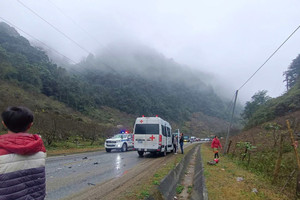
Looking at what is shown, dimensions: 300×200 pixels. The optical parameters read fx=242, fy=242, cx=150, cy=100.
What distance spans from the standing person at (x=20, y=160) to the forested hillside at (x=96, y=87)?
33339mm

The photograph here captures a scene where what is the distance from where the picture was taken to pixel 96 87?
280 feet

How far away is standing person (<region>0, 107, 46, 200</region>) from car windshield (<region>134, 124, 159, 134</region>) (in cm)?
1515

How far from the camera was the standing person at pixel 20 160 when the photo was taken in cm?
210

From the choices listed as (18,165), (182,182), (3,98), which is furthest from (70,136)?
(18,165)

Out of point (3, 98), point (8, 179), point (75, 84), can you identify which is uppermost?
point (75, 84)

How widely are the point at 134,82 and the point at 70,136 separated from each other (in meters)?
78.0

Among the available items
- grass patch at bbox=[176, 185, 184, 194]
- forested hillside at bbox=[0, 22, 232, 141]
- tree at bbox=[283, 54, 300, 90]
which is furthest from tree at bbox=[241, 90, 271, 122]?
grass patch at bbox=[176, 185, 184, 194]

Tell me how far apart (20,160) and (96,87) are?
280 feet

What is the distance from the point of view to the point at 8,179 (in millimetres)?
2119

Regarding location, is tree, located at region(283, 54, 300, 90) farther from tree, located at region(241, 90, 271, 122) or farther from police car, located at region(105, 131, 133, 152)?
police car, located at region(105, 131, 133, 152)

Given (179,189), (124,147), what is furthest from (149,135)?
(179,189)

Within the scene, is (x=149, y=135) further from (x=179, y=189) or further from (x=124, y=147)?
(x=179, y=189)

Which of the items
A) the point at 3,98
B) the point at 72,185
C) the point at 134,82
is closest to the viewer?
the point at 72,185

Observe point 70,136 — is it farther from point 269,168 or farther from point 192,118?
point 192,118
